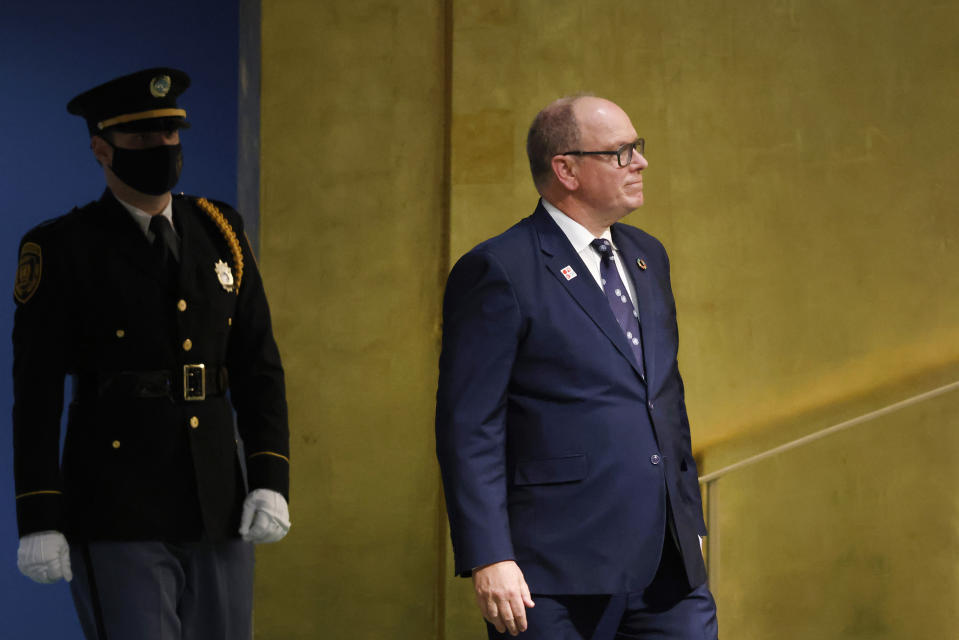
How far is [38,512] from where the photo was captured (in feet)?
7.24

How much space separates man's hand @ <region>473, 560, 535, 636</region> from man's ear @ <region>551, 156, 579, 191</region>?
2.40 feet

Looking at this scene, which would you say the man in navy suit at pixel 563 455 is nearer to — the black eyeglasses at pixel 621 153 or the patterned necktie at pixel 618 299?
the patterned necktie at pixel 618 299

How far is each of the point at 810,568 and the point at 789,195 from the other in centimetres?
121

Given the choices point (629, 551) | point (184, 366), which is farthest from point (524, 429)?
point (184, 366)

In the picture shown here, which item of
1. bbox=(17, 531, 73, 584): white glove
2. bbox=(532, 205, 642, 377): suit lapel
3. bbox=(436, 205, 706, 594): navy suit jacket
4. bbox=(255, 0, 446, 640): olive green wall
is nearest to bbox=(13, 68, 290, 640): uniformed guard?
bbox=(17, 531, 73, 584): white glove

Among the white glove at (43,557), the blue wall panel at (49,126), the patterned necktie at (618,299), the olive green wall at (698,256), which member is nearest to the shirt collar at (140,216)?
the white glove at (43,557)

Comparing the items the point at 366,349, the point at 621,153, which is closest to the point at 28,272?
the point at 621,153

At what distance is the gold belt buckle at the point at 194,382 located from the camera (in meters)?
2.35

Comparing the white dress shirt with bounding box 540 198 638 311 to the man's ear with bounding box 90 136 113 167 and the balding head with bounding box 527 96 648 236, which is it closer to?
the balding head with bounding box 527 96 648 236

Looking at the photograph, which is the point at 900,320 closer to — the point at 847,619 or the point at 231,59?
the point at 847,619

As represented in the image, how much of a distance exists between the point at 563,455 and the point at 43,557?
0.94 metres

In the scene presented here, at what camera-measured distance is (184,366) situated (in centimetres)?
235

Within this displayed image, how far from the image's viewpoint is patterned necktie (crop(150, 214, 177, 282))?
2.40 meters

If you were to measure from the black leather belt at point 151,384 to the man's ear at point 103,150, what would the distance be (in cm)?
42
